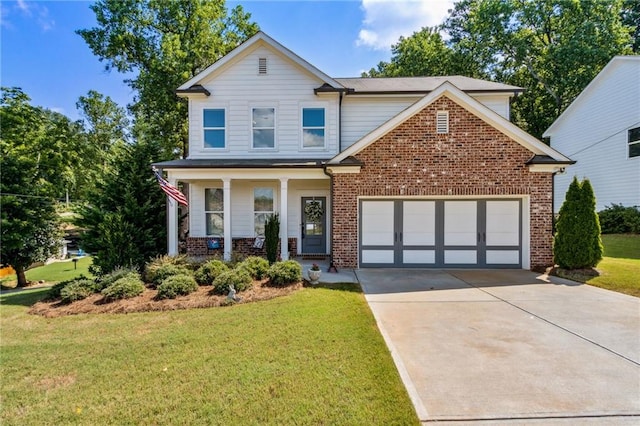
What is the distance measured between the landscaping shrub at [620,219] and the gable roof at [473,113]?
814 cm

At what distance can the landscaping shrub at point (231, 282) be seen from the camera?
25.2 feet

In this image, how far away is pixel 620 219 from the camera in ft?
49.6

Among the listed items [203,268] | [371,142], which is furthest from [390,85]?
[203,268]

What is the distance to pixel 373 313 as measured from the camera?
616 centimetres

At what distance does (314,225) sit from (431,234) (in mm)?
4488

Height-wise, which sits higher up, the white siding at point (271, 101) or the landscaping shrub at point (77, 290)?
the white siding at point (271, 101)

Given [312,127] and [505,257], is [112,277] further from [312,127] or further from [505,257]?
[505,257]

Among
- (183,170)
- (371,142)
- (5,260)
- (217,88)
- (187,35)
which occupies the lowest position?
(5,260)

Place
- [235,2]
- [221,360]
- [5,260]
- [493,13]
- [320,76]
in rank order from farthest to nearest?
[493,13]
[235,2]
[5,260]
[320,76]
[221,360]

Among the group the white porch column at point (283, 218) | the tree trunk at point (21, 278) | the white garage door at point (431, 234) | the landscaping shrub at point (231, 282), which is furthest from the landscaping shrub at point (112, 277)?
the tree trunk at point (21, 278)

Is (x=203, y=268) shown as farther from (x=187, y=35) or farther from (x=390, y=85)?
(x=187, y=35)

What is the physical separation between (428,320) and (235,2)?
24.0 m

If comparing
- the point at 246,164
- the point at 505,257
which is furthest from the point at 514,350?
the point at 246,164

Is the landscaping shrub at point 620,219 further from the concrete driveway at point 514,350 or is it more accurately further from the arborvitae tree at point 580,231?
the concrete driveway at point 514,350
